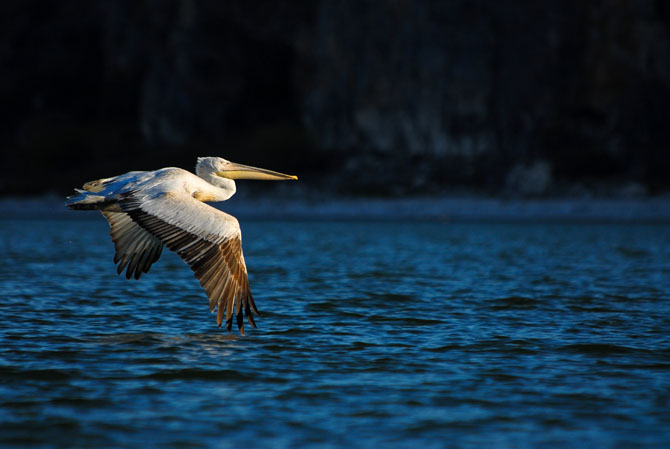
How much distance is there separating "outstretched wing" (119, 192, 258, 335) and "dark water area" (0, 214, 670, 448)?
554 mm

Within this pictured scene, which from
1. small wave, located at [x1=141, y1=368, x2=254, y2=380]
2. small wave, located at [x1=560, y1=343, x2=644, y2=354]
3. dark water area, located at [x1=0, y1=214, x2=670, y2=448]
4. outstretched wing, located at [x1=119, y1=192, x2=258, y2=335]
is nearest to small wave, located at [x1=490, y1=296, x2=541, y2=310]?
dark water area, located at [x1=0, y1=214, x2=670, y2=448]

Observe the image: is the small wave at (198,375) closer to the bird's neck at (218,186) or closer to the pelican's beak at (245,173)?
the bird's neck at (218,186)

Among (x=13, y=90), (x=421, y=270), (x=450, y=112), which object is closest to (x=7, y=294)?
(x=421, y=270)

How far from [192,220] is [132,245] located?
5.28 feet

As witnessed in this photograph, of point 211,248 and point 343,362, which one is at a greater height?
point 211,248

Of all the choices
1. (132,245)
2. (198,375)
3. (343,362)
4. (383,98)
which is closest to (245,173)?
(132,245)

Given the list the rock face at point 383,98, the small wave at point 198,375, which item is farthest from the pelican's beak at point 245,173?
the rock face at point 383,98

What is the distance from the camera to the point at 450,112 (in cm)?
4819

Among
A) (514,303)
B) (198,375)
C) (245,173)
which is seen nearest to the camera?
(198,375)

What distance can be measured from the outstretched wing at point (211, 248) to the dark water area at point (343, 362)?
0.55 m

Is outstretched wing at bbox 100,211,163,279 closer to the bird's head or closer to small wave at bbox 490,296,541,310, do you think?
the bird's head

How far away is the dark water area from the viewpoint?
229 inches

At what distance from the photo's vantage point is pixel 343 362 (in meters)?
7.85

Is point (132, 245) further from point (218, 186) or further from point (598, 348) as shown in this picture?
point (598, 348)
